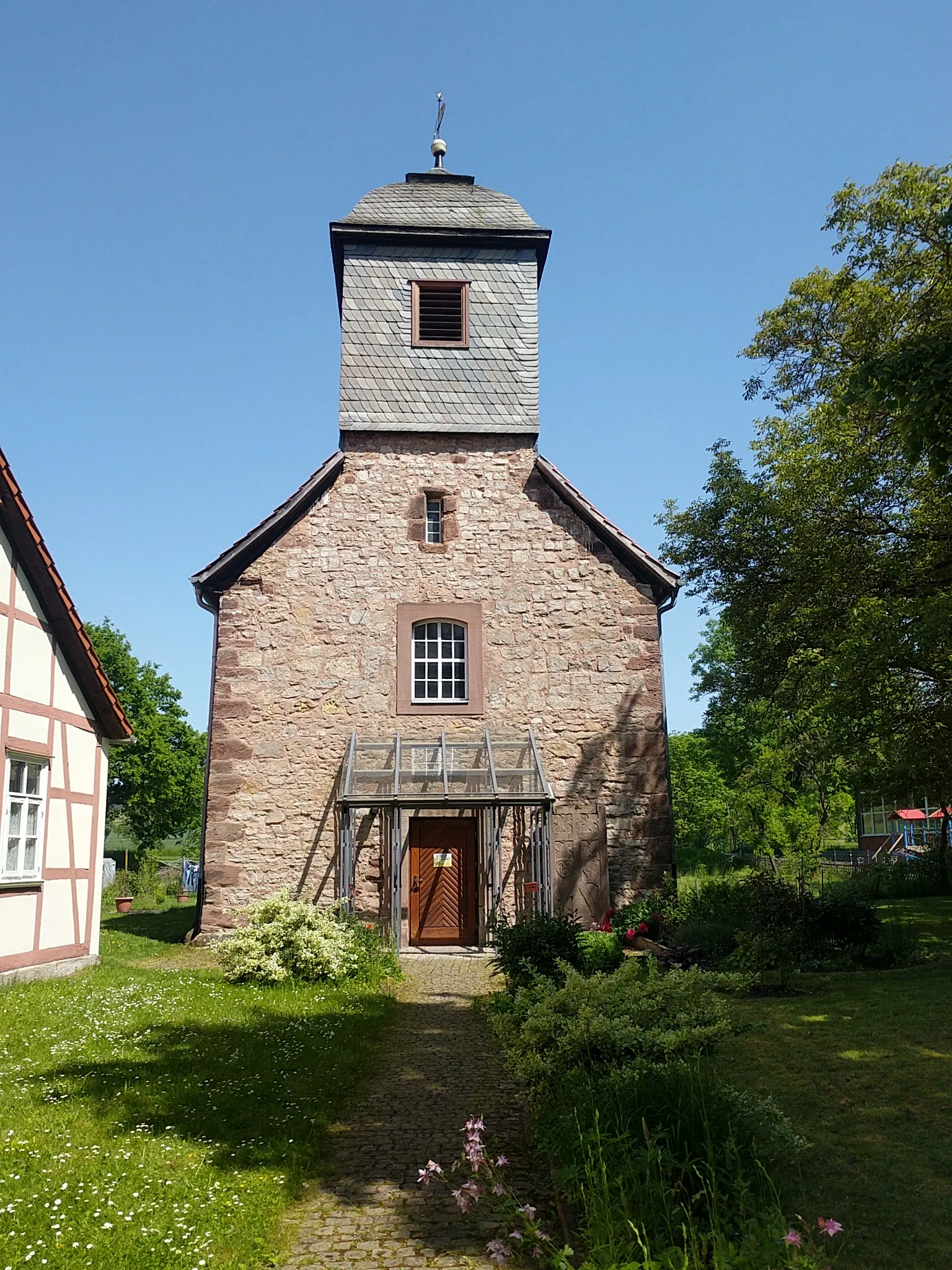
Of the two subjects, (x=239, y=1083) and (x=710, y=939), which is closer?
(x=239, y=1083)

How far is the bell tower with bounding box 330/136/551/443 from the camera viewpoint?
56.9 feet

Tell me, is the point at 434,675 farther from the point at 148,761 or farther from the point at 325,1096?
the point at 148,761

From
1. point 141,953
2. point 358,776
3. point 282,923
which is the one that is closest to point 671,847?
point 358,776

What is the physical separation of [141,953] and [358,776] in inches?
159

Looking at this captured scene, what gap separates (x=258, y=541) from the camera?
638 inches

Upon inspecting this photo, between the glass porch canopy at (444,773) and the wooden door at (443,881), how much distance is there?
1.19 meters

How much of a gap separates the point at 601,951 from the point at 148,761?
34.8 m

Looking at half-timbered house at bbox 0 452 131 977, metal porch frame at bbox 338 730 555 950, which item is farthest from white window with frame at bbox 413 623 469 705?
half-timbered house at bbox 0 452 131 977

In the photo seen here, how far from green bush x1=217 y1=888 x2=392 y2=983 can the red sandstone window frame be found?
453 cm

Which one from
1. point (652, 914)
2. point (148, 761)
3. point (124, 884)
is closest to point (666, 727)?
point (652, 914)

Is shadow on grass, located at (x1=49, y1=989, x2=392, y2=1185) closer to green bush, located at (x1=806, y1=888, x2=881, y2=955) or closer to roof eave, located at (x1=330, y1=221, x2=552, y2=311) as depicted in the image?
green bush, located at (x1=806, y1=888, x2=881, y2=955)

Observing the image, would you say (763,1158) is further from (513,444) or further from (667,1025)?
(513,444)

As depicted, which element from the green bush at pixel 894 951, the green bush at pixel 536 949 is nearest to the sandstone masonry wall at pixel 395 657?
the green bush at pixel 894 951

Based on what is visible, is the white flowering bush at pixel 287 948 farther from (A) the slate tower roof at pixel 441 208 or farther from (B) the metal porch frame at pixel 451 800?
(A) the slate tower roof at pixel 441 208
